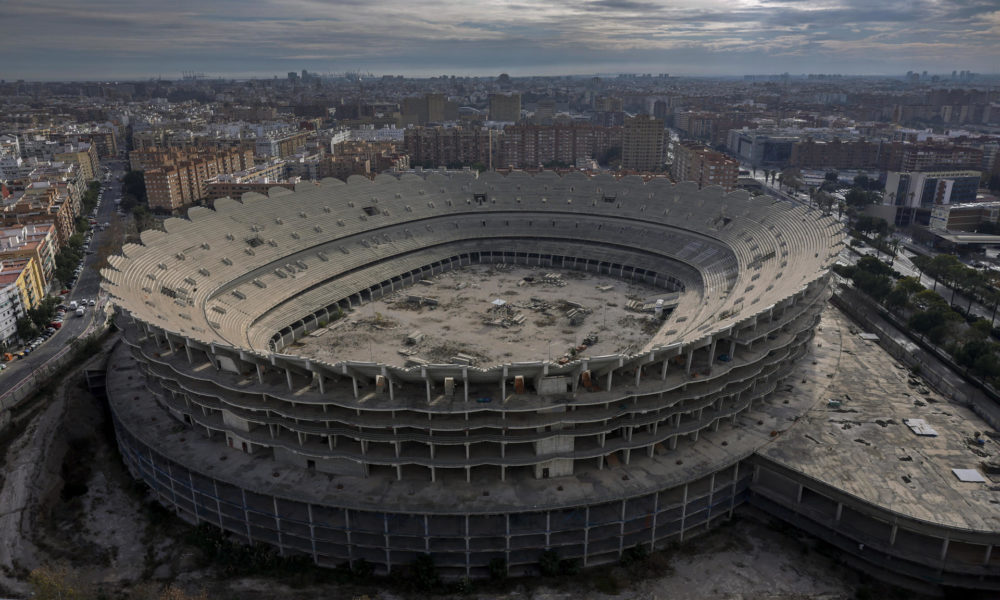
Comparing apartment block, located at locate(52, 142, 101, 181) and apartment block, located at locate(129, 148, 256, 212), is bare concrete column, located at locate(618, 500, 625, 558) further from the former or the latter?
apartment block, located at locate(52, 142, 101, 181)

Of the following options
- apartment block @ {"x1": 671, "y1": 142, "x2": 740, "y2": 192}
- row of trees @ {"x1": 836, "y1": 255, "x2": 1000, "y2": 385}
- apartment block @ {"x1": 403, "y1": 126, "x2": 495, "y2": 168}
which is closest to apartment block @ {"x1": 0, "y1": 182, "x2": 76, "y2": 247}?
apartment block @ {"x1": 403, "y1": 126, "x2": 495, "y2": 168}

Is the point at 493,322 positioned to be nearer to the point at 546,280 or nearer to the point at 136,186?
the point at 546,280

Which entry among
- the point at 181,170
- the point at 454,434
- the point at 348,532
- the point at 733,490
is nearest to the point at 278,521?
the point at 348,532

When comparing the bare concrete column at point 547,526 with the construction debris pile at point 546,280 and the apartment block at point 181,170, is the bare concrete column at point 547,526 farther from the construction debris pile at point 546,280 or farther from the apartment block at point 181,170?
the apartment block at point 181,170

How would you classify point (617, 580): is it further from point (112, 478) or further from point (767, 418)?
point (112, 478)

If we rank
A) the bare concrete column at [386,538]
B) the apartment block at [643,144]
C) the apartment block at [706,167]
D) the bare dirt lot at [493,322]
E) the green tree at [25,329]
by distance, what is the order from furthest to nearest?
the apartment block at [643,144], the apartment block at [706,167], the green tree at [25,329], the bare dirt lot at [493,322], the bare concrete column at [386,538]

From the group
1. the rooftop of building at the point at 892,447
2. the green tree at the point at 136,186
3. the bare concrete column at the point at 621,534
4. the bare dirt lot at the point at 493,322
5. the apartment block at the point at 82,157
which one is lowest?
the bare concrete column at the point at 621,534

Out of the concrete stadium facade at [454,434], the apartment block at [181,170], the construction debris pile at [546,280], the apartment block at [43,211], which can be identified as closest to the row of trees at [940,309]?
the concrete stadium facade at [454,434]
